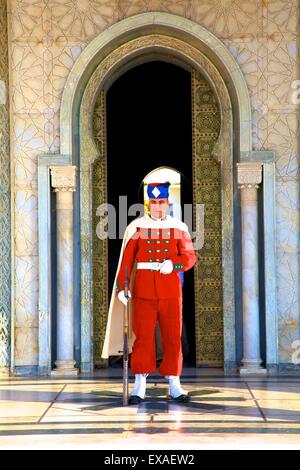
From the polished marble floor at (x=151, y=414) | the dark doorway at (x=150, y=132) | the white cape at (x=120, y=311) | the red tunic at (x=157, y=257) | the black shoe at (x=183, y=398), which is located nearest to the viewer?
the polished marble floor at (x=151, y=414)

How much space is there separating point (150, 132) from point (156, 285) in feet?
15.6

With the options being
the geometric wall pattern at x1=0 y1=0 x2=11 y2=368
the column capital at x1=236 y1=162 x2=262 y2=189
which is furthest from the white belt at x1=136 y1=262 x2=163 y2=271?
the geometric wall pattern at x1=0 y1=0 x2=11 y2=368

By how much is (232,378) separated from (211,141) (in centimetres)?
263

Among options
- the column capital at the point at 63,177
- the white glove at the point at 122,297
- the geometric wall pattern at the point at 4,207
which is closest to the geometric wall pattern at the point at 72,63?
the geometric wall pattern at the point at 4,207

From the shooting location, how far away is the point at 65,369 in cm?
1017

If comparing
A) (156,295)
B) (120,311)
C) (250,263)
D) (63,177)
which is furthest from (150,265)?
(63,177)

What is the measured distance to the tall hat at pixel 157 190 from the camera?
8.12m

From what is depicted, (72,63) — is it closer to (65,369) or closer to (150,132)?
(150,132)

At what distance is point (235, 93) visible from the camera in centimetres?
1036

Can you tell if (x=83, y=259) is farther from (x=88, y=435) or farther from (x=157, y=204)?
(x=88, y=435)

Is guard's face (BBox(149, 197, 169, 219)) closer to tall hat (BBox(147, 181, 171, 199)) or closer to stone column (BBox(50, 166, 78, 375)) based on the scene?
tall hat (BBox(147, 181, 171, 199))

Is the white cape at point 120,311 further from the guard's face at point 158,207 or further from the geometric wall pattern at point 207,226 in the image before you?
the geometric wall pattern at point 207,226

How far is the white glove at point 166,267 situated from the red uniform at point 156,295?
60 mm

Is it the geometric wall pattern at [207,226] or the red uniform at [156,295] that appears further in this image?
the geometric wall pattern at [207,226]
